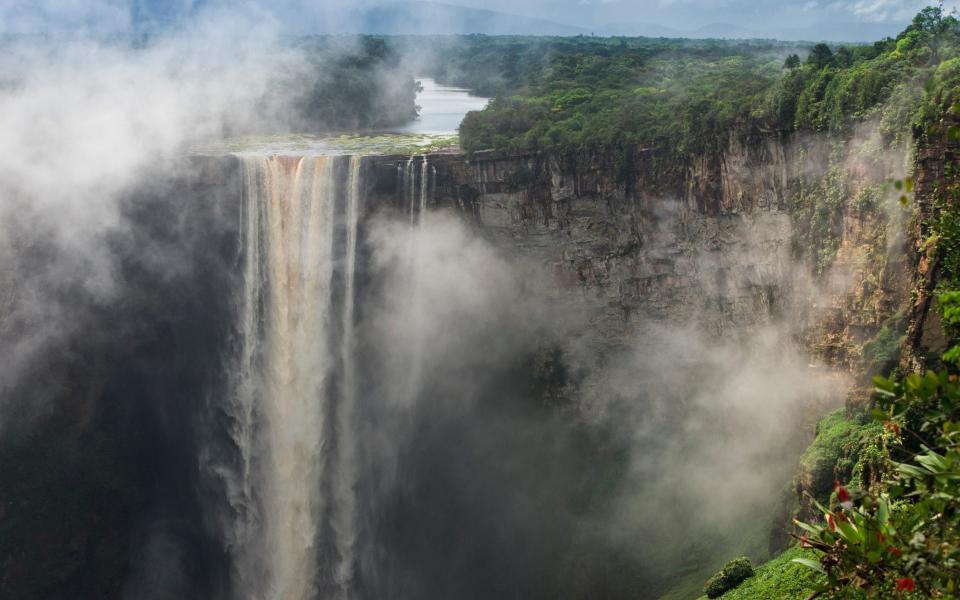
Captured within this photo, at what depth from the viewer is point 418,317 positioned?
4222 centimetres

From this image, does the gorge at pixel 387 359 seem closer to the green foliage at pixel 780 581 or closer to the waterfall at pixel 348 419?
the waterfall at pixel 348 419

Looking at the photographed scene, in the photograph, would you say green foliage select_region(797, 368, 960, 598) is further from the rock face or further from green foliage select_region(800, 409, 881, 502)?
the rock face

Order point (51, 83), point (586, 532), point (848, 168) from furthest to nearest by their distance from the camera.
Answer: point (51, 83) < point (586, 532) < point (848, 168)

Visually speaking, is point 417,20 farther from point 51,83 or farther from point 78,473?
point 78,473

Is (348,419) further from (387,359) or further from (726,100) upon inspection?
(726,100)

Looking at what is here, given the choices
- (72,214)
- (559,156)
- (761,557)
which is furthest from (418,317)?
(761,557)

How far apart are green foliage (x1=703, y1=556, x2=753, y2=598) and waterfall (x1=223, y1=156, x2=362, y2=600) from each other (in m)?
18.0

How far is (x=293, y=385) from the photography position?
40.3 meters

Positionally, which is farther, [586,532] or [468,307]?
[468,307]

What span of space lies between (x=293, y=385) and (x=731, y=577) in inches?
858

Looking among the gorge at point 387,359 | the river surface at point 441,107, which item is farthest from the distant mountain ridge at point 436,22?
the gorge at point 387,359

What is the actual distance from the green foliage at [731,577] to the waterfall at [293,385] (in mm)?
18038

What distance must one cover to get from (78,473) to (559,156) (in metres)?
25.7

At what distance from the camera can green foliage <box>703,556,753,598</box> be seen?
26234 mm
